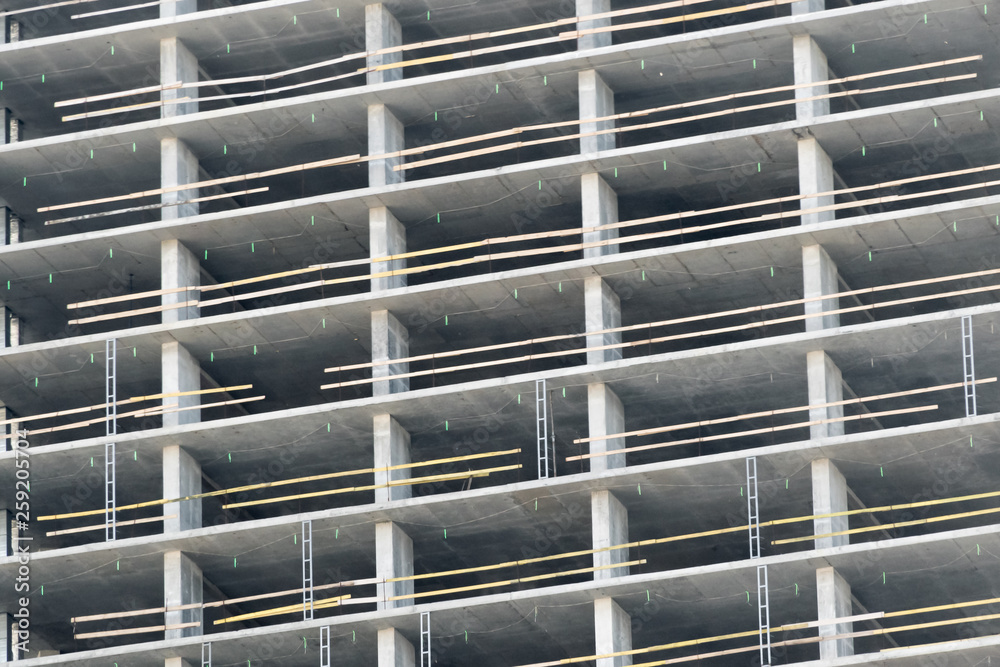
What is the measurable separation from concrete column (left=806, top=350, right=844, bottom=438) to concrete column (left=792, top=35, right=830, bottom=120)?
545 cm

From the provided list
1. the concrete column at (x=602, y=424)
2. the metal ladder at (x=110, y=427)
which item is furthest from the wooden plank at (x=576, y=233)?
the concrete column at (x=602, y=424)

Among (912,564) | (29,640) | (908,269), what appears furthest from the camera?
(29,640)

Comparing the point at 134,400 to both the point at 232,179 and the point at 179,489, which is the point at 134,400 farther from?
the point at 232,179

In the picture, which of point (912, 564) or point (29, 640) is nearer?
point (912, 564)

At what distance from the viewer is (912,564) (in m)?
50.2

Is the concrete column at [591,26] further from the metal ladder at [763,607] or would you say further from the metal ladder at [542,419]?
the metal ladder at [763,607]

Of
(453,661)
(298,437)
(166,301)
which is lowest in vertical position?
(453,661)

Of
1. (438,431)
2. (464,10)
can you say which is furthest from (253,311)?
(464,10)

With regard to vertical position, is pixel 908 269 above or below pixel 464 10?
below

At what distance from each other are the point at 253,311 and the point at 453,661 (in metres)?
8.56

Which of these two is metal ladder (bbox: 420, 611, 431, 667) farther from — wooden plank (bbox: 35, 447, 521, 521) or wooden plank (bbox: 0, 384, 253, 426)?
wooden plank (bbox: 0, 384, 253, 426)

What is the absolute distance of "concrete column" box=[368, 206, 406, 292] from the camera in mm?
54719

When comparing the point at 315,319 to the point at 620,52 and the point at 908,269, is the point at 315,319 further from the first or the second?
the point at 908,269

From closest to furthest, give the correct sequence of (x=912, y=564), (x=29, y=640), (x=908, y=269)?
(x=912, y=564), (x=908, y=269), (x=29, y=640)
